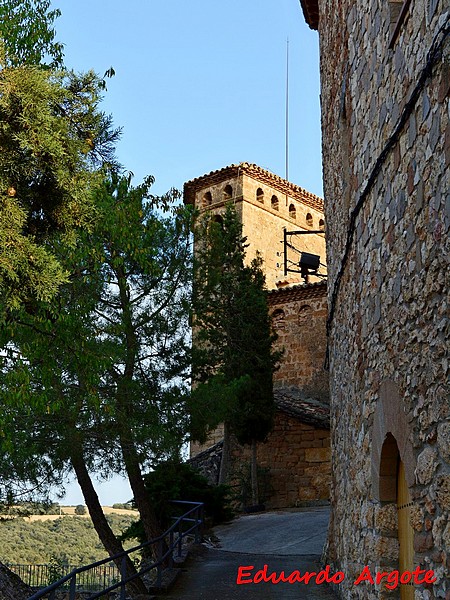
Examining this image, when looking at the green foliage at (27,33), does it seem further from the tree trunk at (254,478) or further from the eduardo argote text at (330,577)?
the tree trunk at (254,478)

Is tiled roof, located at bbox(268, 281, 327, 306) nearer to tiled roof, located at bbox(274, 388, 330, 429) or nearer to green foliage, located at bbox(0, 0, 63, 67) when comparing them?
tiled roof, located at bbox(274, 388, 330, 429)

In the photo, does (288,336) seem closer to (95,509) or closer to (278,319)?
(278,319)

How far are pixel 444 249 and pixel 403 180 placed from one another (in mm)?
→ 1031

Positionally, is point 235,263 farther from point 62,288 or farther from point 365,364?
point 365,364

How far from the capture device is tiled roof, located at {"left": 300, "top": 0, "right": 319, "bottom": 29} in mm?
11438

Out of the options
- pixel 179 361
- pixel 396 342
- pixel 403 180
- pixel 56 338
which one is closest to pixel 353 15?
pixel 403 180

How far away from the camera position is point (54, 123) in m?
7.60

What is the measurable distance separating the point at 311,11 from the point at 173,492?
29.7ft

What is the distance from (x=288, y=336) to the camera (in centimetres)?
2434

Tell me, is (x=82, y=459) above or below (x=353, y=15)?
below

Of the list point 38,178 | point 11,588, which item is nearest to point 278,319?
point 11,588

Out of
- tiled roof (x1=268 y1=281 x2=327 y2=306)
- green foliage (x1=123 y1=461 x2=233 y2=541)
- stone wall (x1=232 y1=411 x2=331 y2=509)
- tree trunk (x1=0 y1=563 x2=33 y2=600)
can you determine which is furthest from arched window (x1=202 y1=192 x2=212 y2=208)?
tree trunk (x1=0 y1=563 x2=33 y2=600)

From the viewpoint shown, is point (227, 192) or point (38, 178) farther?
point (227, 192)

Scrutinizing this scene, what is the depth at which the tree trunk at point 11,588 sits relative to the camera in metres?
9.11
